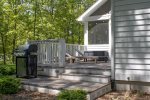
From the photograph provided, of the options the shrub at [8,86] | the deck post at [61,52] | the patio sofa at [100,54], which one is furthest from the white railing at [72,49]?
the shrub at [8,86]

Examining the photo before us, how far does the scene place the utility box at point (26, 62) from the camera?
979 cm

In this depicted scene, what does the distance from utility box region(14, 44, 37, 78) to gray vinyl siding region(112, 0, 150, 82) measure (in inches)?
132

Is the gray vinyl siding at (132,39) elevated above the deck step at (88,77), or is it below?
above

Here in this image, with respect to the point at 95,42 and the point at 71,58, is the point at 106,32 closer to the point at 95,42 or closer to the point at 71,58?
the point at 95,42

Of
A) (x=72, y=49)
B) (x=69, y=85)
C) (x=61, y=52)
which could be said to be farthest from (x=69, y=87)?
(x=72, y=49)

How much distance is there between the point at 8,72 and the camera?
37.7 feet

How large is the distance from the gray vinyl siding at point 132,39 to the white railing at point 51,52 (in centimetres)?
268

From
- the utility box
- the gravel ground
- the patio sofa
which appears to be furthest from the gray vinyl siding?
the patio sofa

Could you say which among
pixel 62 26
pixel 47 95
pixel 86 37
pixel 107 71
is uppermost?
pixel 62 26

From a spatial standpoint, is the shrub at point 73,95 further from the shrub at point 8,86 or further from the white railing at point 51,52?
the white railing at point 51,52

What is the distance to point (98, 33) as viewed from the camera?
15188 mm

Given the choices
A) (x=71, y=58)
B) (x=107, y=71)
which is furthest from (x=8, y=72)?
(x=107, y=71)

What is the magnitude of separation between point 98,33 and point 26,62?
6435 millimetres

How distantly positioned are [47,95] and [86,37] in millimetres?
8009
